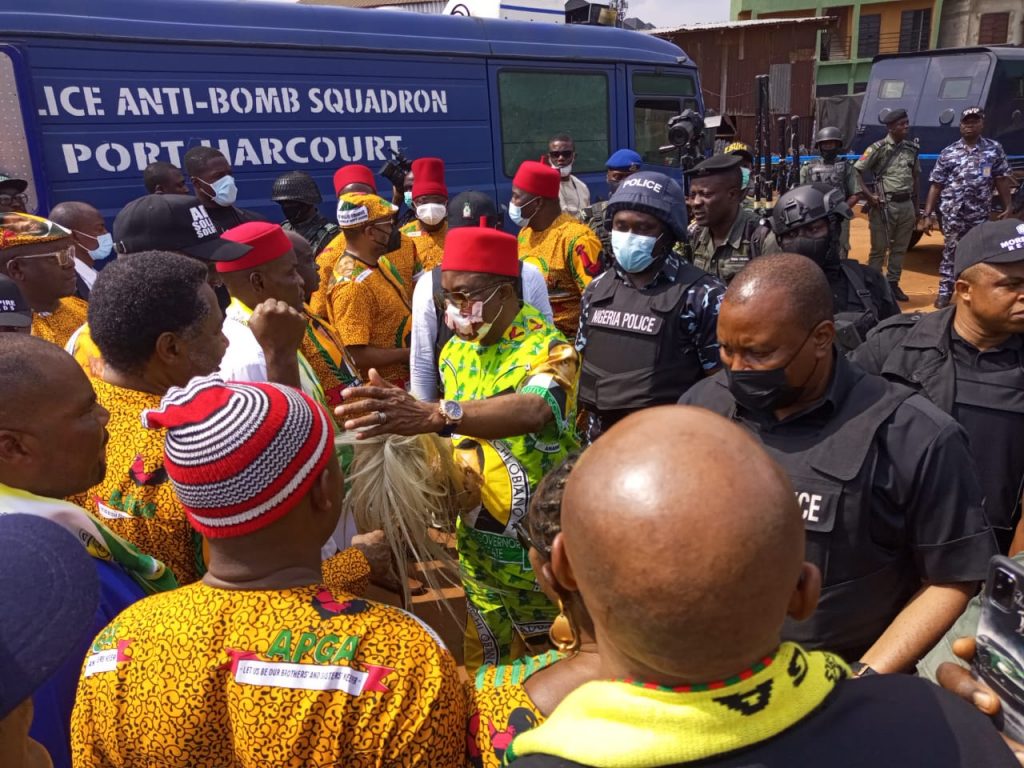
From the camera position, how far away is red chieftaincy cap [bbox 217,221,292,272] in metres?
2.86

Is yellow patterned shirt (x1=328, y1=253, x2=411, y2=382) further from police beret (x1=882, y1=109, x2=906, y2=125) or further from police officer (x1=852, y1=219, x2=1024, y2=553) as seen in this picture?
police beret (x1=882, y1=109, x2=906, y2=125)

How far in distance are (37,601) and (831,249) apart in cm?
377

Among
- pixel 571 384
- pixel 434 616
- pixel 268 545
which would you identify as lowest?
pixel 434 616

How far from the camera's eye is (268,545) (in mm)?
1376

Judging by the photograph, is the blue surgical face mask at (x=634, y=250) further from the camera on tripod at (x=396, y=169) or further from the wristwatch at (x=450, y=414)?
the camera on tripod at (x=396, y=169)

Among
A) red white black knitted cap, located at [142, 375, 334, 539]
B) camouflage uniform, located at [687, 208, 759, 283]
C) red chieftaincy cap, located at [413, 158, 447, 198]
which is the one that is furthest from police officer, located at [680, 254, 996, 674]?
red chieftaincy cap, located at [413, 158, 447, 198]

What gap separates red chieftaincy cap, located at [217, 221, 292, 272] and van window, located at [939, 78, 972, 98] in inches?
537

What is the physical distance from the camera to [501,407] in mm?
2371

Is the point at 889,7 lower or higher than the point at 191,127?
higher

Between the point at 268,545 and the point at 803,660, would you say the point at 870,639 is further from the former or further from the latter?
the point at 268,545

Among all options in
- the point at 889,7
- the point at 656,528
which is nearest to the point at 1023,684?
the point at 656,528

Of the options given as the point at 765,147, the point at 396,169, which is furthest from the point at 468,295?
the point at 765,147

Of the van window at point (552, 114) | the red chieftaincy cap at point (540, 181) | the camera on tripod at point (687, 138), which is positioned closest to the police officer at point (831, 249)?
the red chieftaincy cap at point (540, 181)

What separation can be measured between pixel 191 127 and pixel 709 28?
19959 mm
